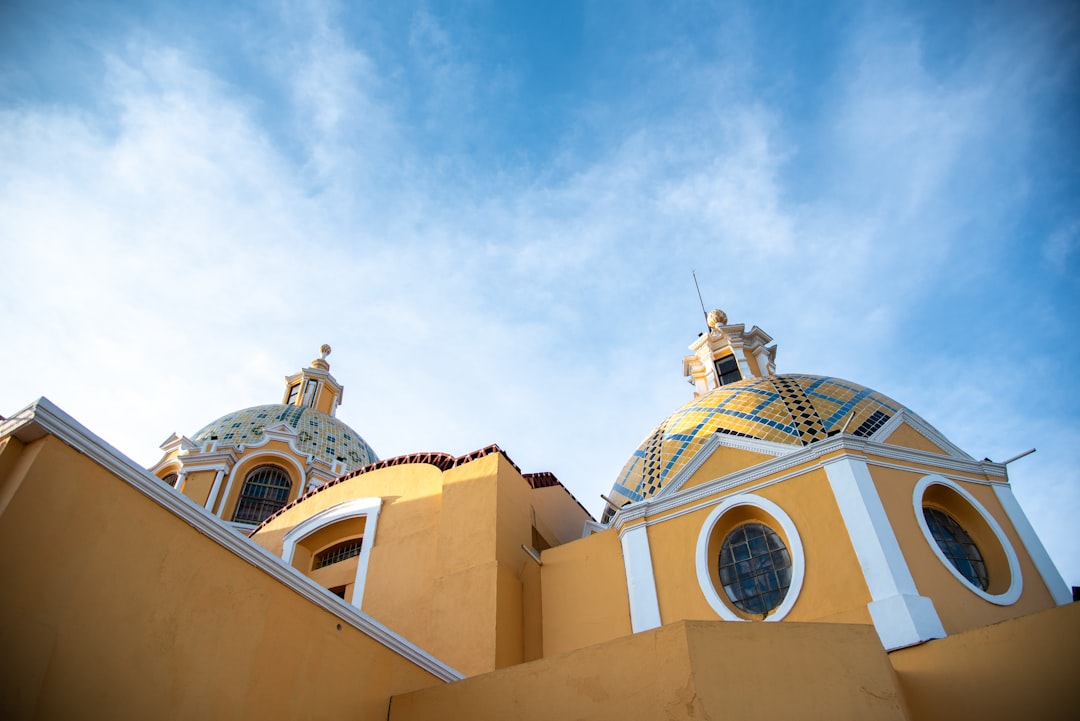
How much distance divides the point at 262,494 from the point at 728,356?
18097mm

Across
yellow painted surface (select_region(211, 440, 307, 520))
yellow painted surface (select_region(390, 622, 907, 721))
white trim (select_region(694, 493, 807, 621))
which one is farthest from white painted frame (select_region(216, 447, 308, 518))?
yellow painted surface (select_region(390, 622, 907, 721))

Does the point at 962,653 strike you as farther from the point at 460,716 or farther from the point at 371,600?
the point at 371,600

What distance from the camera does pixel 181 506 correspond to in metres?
5.90

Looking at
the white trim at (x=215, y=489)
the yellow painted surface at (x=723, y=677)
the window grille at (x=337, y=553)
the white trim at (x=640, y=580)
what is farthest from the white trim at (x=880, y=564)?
the white trim at (x=215, y=489)

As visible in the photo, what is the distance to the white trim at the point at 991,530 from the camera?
916 cm

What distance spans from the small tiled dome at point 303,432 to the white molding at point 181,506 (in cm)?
2185

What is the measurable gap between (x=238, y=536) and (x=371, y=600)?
5.95 m

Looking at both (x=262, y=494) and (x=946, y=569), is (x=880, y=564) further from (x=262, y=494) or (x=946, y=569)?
(x=262, y=494)

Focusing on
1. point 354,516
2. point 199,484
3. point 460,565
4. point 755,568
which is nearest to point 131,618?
point 460,565

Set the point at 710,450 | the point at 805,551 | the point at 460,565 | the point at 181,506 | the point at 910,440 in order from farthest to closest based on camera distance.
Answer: the point at 710,450
the point at 910,440
the point at 460,565
the point at 805,551
the point at 181,506

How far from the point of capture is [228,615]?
6.04m

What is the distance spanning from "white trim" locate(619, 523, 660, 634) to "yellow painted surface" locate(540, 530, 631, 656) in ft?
0.41

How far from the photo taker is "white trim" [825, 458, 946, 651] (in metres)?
8.16

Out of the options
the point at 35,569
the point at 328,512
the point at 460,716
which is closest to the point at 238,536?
the point at 35,569
